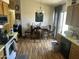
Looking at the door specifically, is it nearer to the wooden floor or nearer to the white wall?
the wooden floor

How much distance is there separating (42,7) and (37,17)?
2.95 ft

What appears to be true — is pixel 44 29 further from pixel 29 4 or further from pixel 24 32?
pixel 29 4

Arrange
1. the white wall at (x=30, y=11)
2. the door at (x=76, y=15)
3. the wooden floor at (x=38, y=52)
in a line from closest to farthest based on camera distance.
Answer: the door at (x=76, y=15)
the wooden floor at (x=38, y=52)
the white wall at (x=30, y=11)

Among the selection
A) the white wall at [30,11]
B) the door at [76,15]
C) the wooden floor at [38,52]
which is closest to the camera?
the door at [76,15]

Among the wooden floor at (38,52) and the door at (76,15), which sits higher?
the door at (76,15)

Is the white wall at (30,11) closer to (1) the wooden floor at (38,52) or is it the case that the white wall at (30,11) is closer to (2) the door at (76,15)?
(1) the wooden floor at (38,52)

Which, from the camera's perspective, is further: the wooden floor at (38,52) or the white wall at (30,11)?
the white wall at (30,11)

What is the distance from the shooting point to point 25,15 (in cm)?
745

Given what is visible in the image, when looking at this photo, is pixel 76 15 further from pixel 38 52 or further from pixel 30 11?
pixel 30 11

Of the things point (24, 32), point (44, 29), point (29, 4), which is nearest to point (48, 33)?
point (44, 29)

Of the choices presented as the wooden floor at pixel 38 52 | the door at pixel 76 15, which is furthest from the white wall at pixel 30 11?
the door at pixel 76 15

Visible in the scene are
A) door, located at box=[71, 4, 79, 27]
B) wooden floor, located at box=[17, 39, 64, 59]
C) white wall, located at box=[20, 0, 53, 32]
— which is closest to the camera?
door, located at box=[71, 4, 79, 27]

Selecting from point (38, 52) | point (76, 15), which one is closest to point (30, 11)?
point (38, 52)

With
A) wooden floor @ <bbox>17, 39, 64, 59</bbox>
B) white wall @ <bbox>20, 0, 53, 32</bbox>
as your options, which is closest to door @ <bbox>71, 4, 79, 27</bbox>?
wooden floor @ <bbox>17, 39, 64, 59</bbox>
